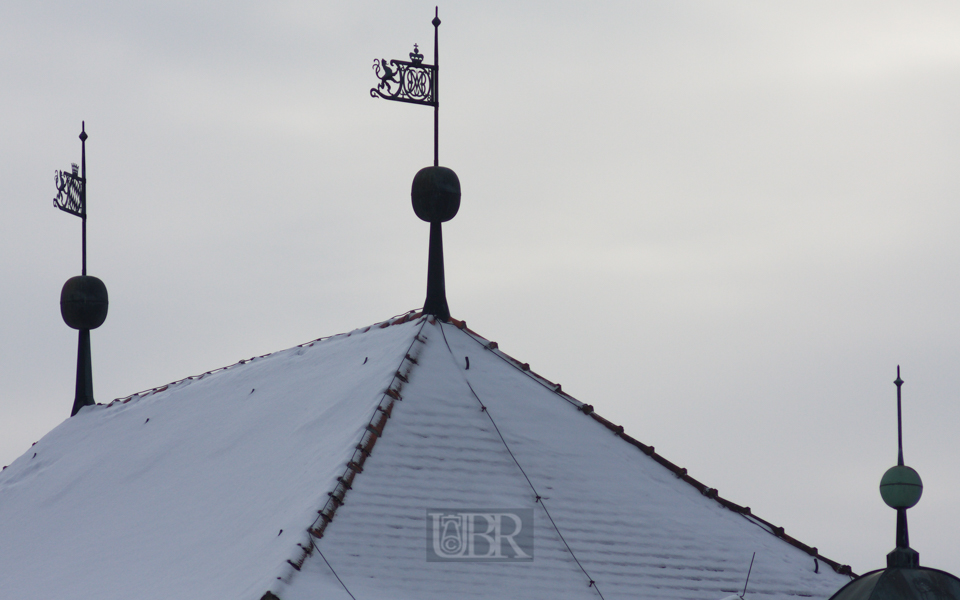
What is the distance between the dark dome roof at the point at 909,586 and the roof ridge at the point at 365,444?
178 inches

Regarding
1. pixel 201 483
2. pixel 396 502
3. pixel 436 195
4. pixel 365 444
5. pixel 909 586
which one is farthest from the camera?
pixel 436 195

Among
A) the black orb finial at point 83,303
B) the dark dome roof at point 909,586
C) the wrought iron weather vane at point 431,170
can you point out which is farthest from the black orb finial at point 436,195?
the black orb finial at point 83,303

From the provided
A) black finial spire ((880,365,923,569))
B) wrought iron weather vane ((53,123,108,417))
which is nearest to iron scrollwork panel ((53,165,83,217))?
wrought iron weather vane ((53,123,108,417))

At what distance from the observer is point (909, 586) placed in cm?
1289

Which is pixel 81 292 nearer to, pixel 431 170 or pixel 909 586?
pixel 431 170

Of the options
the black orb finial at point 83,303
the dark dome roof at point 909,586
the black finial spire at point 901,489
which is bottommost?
the dark dome roof at point 909,586

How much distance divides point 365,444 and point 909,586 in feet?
16.8

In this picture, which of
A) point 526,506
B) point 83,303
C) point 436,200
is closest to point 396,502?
point 526,506

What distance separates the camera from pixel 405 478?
14758 mm

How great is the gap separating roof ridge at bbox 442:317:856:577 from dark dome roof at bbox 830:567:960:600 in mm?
3453

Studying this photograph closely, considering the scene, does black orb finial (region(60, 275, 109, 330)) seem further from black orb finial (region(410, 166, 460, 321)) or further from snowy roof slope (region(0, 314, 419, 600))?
black orb finial (region(410, 166, 460, 321))

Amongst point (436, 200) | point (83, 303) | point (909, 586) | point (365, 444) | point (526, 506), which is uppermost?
point (436, 200)

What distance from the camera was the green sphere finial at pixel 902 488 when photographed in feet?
45.0

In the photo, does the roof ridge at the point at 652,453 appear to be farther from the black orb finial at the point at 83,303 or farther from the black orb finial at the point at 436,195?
the black orb finial at the point at 83,303
